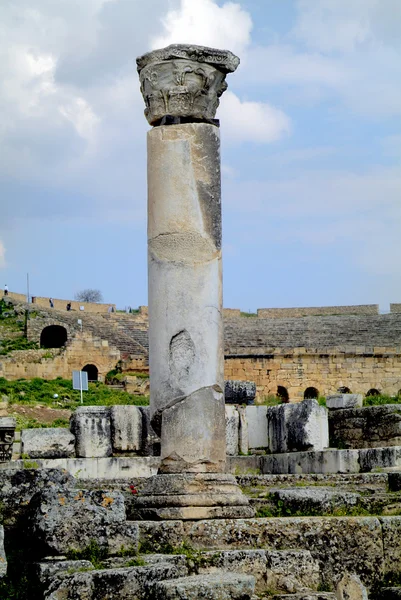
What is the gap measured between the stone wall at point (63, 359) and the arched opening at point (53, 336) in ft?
10.3

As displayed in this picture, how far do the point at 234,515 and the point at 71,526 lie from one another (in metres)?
1.75

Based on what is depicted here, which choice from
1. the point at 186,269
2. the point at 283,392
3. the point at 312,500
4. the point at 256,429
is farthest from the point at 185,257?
the point at 283,392

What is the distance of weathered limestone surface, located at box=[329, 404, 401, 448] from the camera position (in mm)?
14742

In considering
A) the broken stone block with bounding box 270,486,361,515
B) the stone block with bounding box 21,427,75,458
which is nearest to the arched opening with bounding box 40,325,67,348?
the stone block with bounding box 21,427,75,458

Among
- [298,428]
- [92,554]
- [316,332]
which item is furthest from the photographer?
[316,332]

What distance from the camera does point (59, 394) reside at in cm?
3534

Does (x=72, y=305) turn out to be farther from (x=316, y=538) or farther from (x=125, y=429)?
(x=316, y=538)

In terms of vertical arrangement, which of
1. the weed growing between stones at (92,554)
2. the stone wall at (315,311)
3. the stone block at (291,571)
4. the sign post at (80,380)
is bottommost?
the stone block at (291,571)

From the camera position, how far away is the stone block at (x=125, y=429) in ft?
44.7

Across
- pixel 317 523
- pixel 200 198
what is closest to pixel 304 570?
pixel 317 523

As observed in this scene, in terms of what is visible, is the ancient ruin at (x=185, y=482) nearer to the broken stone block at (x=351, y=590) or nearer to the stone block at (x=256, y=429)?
the broken stone block at (x=351, y=590)

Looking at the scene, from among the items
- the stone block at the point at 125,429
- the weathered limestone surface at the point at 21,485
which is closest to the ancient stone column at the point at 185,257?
the weathered limestone surface at the point at 21,485

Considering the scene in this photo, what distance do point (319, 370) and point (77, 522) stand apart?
36.7m

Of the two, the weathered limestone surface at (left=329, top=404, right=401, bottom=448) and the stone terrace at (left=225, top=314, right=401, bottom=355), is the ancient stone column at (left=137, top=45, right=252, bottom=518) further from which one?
the stone terrace at (left=225, top=314, right=401, bottom=355)
